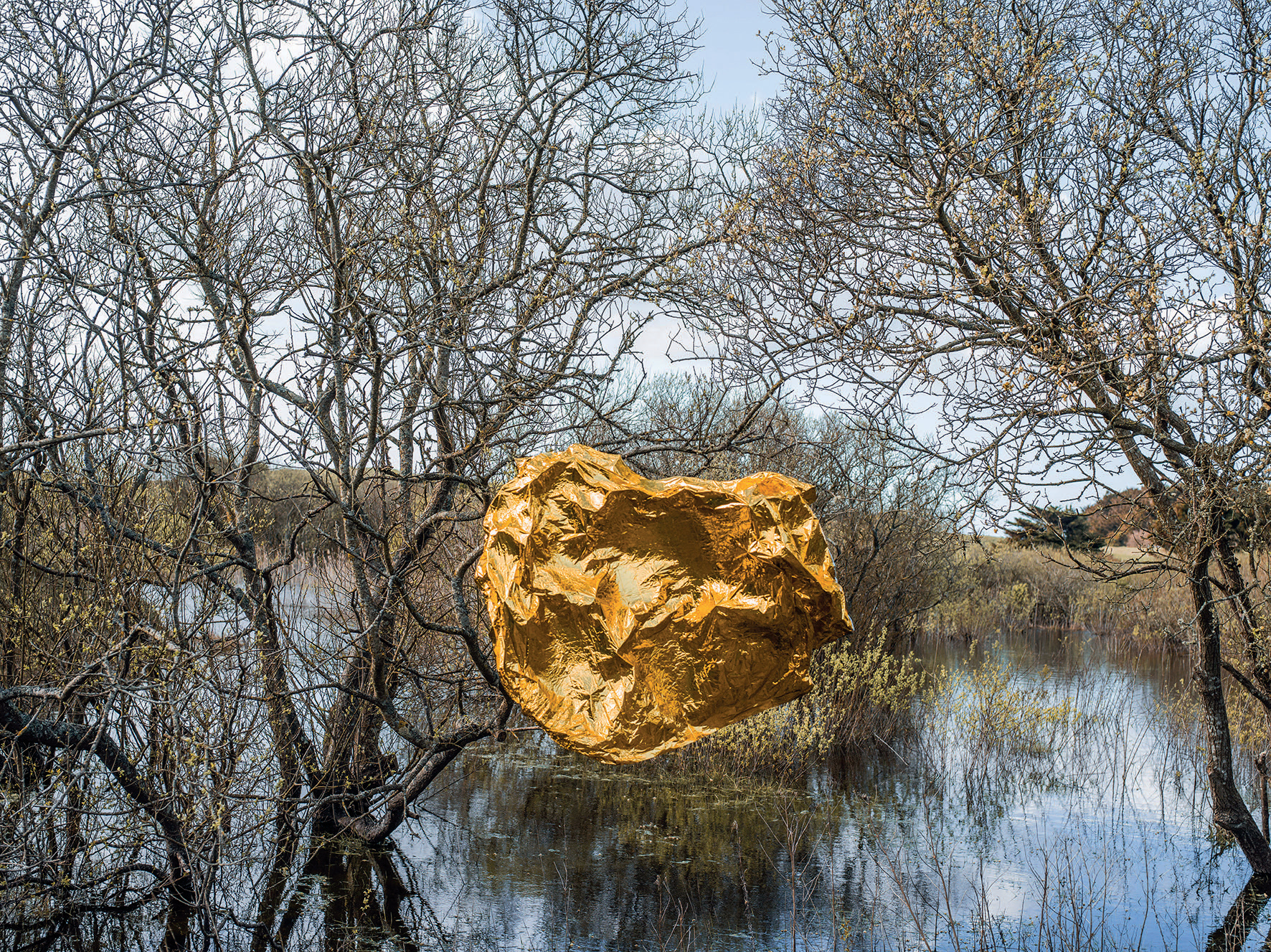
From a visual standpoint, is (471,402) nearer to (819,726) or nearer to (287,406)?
(287,406)

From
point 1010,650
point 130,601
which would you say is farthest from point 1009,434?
point 1010,650

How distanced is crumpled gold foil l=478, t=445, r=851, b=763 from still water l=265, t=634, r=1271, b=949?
1.53 m

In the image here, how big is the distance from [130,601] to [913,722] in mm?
7951

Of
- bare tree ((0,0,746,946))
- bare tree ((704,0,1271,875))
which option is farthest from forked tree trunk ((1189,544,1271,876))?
bare tree ((0,0,746,946))

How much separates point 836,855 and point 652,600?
149 inches

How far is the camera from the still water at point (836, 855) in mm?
4848

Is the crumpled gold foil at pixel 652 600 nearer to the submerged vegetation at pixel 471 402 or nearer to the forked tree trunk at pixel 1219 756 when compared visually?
the submerged vegetation at pixel 471 402

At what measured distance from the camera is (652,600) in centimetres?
325

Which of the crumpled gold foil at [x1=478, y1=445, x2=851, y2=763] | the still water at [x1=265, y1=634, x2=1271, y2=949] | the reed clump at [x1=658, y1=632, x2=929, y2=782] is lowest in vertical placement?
the still water at [x1=265, y1=634, x2=1271, y2=949]

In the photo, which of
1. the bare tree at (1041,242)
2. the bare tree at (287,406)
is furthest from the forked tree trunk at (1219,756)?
the bare tree at (287,406)

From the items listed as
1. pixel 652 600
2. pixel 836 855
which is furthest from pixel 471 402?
pixel 836 855

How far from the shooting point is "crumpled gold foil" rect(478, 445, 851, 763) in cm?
319

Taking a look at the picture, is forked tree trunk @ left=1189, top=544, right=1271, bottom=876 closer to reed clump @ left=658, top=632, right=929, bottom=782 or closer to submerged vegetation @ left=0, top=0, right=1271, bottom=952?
submerged vegetation @ left=0, top=0, right=1271, bottom=952

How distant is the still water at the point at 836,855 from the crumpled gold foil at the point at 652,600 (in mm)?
1534
